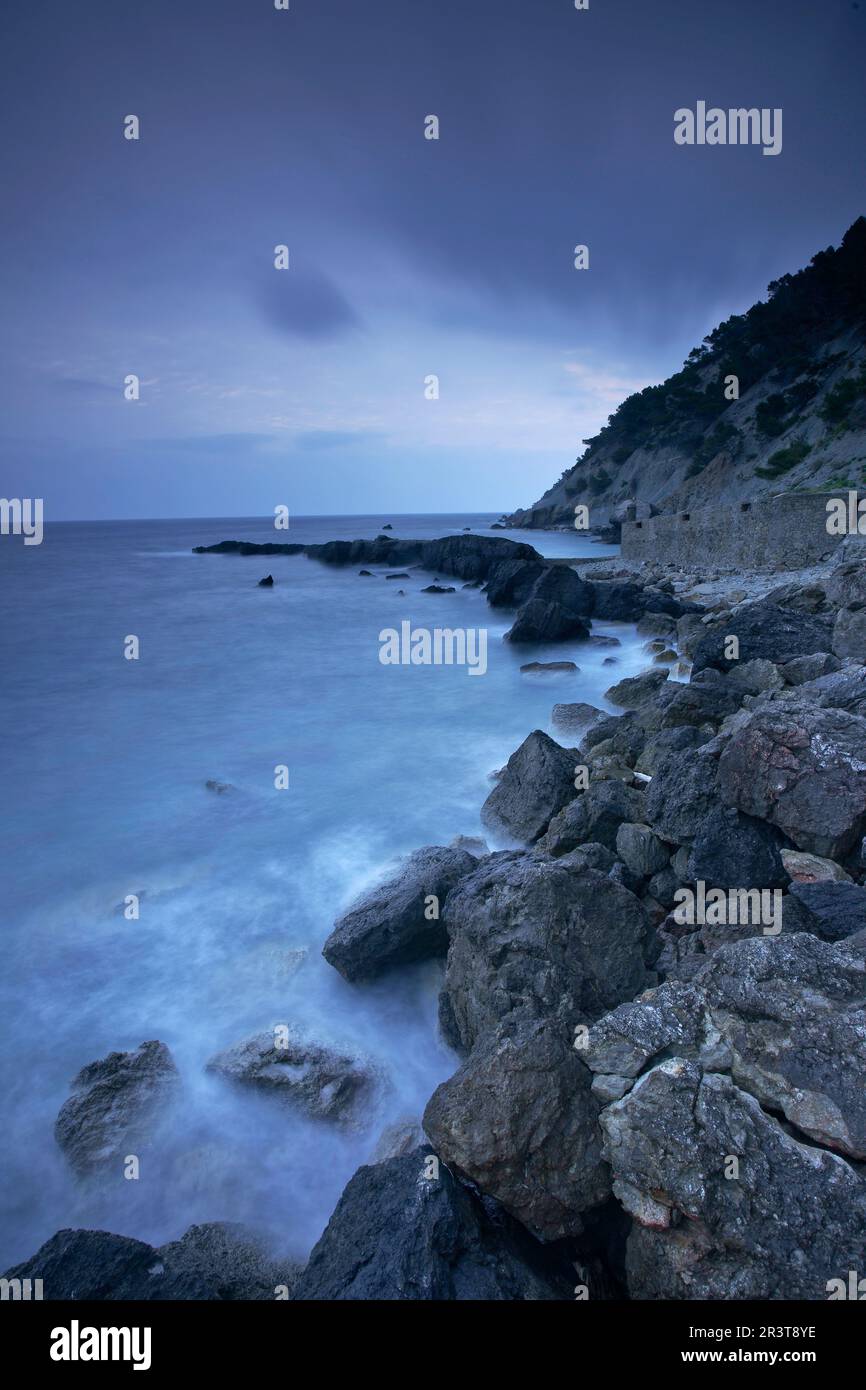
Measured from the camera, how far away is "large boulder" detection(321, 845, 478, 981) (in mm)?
6320

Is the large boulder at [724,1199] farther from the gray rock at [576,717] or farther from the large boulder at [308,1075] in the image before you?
the gray rock at [576,717]

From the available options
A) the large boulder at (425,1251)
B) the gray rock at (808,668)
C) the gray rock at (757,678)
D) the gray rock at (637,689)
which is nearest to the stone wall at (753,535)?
the gray rock at (637,689)

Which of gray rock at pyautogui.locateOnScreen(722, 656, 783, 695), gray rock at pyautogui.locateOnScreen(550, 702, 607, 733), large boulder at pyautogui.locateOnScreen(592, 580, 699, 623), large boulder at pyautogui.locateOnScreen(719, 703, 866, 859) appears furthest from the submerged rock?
large boulder at pyautogui.locateOnScreen(719, 703, 866, 859)

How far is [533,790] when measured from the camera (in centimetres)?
852

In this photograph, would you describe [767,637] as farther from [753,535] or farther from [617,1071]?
[753,535]

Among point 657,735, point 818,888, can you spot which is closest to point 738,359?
point 657,735

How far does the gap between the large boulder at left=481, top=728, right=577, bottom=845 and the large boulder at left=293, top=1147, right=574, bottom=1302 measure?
193 inches

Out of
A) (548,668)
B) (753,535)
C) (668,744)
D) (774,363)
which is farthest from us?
(774,363)

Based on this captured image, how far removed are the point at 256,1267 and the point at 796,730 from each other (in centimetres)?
533

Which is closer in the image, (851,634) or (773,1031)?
(773,1031)

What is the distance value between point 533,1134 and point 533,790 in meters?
5.25

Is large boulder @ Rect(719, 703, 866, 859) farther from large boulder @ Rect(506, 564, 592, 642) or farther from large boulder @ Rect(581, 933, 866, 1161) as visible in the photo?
large boulder @ Rect(506, 564, 592, 642)

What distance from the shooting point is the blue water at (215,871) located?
16.5ft

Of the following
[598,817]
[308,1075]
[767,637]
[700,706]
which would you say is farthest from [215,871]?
[767,637]
